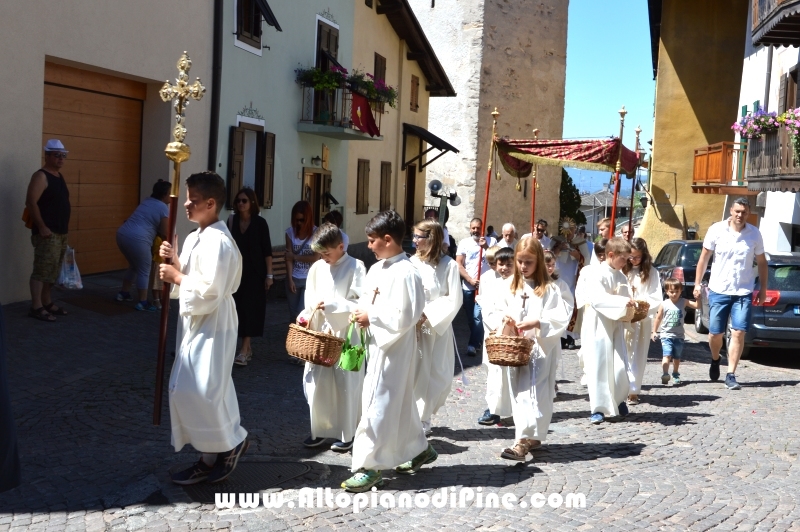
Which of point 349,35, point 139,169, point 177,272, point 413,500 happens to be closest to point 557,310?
point 413,500

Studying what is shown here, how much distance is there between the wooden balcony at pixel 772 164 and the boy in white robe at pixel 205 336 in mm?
13831

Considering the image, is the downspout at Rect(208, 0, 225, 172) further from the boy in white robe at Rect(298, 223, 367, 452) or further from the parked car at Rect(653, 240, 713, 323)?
the boy in white robe at Rect(298, 223, 367, 452)

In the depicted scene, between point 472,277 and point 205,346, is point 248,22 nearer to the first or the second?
point 472,277

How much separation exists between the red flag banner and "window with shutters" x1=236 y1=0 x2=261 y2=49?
13.1ft

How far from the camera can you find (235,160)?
56.7ft

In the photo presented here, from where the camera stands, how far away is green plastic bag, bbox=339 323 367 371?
21.0 ft

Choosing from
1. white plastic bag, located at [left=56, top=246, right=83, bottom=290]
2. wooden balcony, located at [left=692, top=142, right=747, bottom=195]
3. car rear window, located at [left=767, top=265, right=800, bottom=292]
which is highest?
wooden balcony, located at [left=692, top=142, right=747, bottom=195]

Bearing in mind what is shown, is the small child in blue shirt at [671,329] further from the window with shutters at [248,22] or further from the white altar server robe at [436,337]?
the window with shutters at [248,22]

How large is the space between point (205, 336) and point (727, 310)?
6.80 metres

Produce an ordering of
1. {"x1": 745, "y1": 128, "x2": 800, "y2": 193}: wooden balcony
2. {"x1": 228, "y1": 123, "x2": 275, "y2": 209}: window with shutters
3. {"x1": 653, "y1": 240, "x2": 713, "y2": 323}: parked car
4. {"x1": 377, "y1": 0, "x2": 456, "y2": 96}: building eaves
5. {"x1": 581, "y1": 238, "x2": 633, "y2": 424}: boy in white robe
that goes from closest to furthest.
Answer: {"x1": 581, "y1": 238, "x2": 633, "y2": 424}: boy in white robe
{"x1": 653, "y1": 240, "x2": 713, "y2": 323}: parked car
{"x1": 745, "y1": 128, "x2": 800, "y2": 193}: wooden balcony
{"x1": 228, "y1": 123, "x2": 275, "y2": 209}: window with shutters
{"x1": 377, "y1": 0, "x2": 456, "y2": 96}: building eaves

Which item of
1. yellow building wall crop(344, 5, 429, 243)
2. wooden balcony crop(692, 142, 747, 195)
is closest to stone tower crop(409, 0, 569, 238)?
yellow building wall crop(344, 5, 429, 243)

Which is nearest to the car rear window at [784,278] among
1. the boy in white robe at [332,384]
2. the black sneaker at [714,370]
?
the black sneaker at [714,370]

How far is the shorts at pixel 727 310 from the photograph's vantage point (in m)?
10.3

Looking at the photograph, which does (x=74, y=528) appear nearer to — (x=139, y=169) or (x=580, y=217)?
(x=139, y=169)
